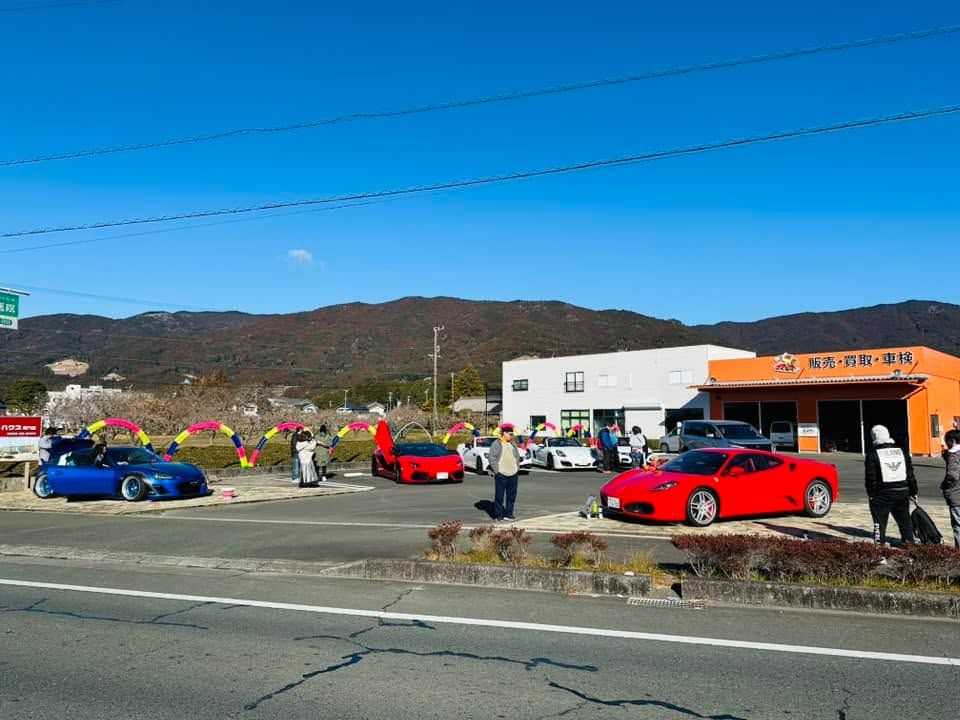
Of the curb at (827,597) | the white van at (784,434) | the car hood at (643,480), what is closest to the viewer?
the curb at (827,597)

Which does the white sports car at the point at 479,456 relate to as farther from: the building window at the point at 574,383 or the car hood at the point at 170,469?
the building window at the point at 574,383

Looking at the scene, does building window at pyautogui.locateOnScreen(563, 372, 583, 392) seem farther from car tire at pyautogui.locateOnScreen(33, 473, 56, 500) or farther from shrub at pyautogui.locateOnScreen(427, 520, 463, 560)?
shrub at pyautogui.locateOnScreen(427, 520, 463, 560)

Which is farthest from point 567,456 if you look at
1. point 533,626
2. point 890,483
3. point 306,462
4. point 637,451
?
point 533,626

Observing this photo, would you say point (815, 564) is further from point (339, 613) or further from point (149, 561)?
point (149, 561)

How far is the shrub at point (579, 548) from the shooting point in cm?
918

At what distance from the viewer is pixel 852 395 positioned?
40.8 m

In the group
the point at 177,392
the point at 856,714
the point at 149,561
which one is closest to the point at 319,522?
the point at 149,561

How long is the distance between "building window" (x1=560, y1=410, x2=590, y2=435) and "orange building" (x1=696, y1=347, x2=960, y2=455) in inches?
567

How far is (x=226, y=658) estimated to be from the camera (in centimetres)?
611

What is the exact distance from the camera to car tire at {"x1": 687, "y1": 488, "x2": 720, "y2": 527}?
1294 centimetres

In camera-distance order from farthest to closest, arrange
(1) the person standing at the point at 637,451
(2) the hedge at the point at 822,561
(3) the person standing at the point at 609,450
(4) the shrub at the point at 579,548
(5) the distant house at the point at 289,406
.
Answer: (5) the distant house at the point at 289,406 < (3) the person standing at the point at 609,450 < (1) the person standing at the point at 637,451 < (4) the shrub at the point at 579,548 < (2) the hedge at the point at 822,561

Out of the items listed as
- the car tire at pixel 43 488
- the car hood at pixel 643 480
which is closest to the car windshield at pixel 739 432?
the car hood at pixel 643 480

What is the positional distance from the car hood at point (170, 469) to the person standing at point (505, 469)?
8.38 meters

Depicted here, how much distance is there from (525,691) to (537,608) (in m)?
2.47
